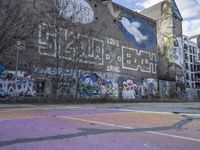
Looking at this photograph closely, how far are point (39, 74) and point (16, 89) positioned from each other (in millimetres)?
3799

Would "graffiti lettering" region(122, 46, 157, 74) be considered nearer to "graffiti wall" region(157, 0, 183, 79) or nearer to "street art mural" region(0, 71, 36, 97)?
"graffiti wall" region(157, 0, 183, 79)

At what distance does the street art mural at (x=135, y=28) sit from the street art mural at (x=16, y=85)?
22370mm

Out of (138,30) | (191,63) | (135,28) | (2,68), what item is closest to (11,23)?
(2,68)

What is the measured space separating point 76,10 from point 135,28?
58.6 feet

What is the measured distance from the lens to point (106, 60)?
4722 cm

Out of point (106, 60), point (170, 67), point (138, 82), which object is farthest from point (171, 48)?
point (106, 60)

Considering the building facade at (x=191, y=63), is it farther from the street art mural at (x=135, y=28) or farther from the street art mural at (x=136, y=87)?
the street art mural at (x=136, y=87)

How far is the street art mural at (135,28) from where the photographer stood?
52.2 meters

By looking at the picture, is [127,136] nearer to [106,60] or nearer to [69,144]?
[69,144]

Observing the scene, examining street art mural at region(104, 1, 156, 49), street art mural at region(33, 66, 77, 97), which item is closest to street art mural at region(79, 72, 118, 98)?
street art mural at region(33, 66, 77, 97)

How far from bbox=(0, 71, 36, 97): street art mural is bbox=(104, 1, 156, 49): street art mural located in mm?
22370

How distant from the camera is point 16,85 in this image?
3334 centimetres

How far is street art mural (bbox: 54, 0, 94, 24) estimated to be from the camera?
3590cm

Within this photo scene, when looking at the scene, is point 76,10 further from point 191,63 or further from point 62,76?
point 191,63
